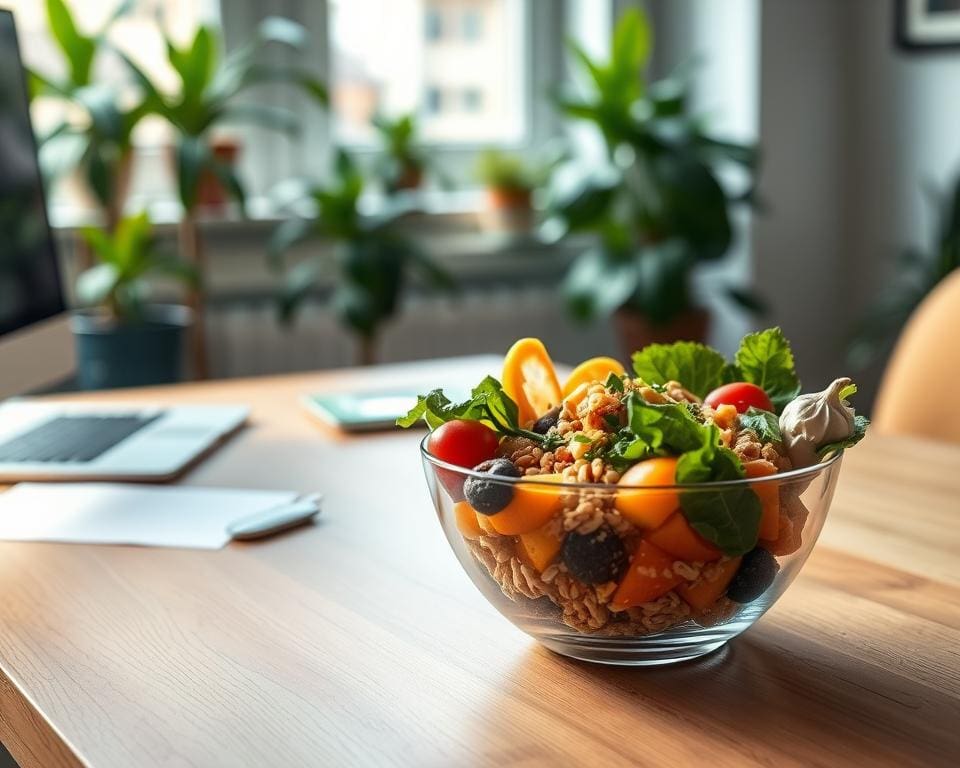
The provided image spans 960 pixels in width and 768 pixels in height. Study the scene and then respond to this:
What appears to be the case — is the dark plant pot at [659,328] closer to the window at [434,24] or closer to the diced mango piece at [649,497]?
the window at [434,24]

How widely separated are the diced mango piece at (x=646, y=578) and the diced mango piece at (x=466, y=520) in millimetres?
90

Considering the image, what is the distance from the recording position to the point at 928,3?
3215 millimetres

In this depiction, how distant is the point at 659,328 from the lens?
10.2 ft

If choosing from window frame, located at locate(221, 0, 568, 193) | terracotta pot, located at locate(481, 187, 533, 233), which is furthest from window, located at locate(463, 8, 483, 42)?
Answer: terracotta pot, located at locate(481, 187, 533, 233)

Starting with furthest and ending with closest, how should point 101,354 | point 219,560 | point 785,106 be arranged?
point 785,106 → point 101,354 → point 219,560

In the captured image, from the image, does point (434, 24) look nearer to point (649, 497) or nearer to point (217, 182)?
point (217, 182)

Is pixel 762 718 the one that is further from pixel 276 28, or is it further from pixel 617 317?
pixel 617 317

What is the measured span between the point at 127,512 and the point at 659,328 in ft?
7.18

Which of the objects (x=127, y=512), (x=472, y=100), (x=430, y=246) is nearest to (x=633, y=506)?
(x=127, y=512)

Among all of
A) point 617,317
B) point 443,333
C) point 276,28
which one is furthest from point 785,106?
point 276,28

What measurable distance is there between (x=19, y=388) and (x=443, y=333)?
6.80 ft

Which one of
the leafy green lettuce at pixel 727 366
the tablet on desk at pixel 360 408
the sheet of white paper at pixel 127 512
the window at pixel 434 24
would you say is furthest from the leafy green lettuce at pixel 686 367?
the window at pixel 434 24

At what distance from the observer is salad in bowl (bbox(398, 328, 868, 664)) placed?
2.04 ft

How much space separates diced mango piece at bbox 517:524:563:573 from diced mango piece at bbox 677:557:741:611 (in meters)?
0.07
